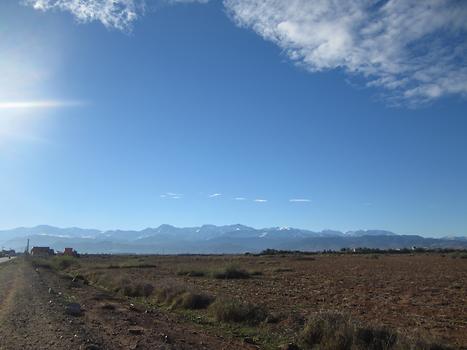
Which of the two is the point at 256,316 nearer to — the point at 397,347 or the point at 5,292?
the point at 397,347

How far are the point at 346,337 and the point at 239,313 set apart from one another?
18.8ft

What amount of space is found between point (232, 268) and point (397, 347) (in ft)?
114

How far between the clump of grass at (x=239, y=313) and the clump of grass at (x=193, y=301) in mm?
3177

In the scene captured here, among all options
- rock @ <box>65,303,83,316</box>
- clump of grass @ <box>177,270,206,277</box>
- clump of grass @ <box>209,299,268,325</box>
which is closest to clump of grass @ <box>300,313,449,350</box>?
clump of grass @ <box>209,299,268,325</box>

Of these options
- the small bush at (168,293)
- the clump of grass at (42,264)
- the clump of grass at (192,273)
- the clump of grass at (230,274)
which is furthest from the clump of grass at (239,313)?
the clump of grass at (42,264)

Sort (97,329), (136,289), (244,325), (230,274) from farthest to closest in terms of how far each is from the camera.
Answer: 1. (230,274)
2. (136,289)
3. (244,325)
4. (97,329)

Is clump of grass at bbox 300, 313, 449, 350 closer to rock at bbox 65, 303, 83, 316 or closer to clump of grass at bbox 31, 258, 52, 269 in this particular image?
rock at bbox 65, 303, 83, 316

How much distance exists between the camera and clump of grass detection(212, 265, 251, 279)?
45.1 metres

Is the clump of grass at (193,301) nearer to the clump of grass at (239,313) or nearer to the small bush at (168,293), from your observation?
the small bush at (168,293)

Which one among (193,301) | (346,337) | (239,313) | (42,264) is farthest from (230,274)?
(42,264)

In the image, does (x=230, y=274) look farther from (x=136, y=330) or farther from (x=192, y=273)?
(x=136, y=330)

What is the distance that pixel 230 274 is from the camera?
45.6m

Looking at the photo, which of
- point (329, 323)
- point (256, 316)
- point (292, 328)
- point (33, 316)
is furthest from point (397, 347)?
point (33, 316)

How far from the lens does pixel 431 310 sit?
2091 cm
